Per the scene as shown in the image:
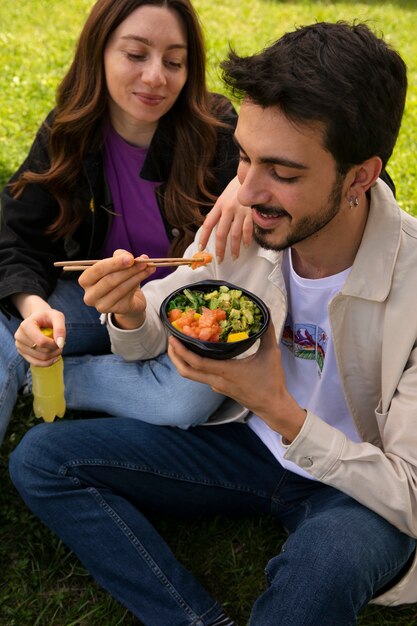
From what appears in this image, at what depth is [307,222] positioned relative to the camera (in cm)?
228

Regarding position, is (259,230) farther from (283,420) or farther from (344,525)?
(344,525)

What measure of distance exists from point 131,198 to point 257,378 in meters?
1.41

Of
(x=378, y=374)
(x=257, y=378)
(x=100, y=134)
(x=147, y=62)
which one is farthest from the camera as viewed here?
(x=100, y=134)

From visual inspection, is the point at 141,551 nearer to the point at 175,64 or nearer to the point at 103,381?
the point at 103,381

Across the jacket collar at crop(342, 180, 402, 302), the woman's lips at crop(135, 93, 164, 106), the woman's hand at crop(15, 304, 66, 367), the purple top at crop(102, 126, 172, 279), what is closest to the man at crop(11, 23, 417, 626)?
the jacket collar at crop(342, 180, 402, 302)

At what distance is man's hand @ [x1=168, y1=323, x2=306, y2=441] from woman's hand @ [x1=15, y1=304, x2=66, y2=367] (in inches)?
24.8

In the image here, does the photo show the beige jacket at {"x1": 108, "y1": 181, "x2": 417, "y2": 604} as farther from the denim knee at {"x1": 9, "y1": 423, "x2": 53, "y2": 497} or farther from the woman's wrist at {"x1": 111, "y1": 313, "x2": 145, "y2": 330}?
the denim knee at {"x1": 9, "y1": 423, "x2": 53, "y2": 497}

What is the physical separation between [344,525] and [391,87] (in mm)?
1240

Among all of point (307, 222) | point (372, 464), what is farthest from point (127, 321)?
point (372, 464)

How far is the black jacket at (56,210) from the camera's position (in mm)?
3221

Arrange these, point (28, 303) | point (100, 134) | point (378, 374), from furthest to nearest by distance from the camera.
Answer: point (100, 134), point (28, 303), point (378, 374)

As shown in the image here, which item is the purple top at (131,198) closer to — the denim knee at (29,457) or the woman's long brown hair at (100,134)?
the woman's long brown hair at (100,134)

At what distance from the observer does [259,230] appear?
2.34 metres

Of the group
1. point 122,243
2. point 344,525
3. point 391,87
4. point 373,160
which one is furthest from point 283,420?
point 122,243
